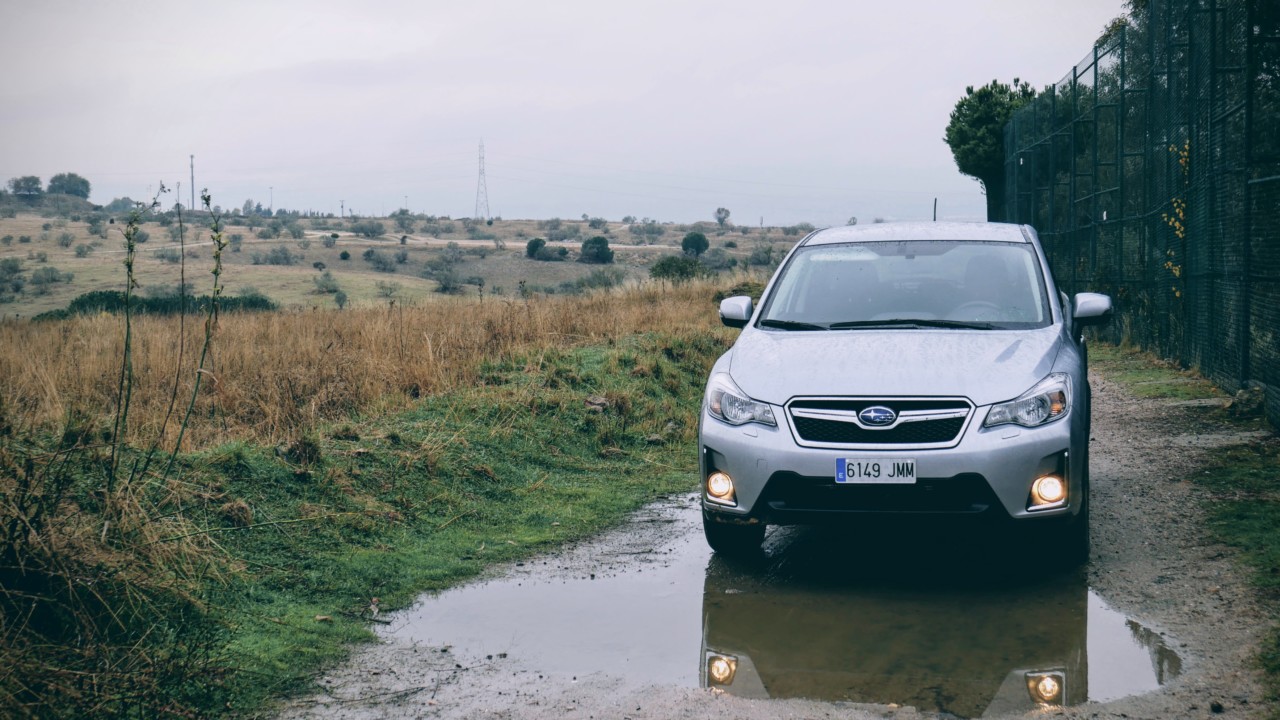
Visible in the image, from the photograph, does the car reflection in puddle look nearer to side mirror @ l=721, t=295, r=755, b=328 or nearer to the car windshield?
the car windshield

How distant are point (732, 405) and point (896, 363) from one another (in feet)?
2.72

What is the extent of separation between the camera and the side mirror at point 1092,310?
21.0ft

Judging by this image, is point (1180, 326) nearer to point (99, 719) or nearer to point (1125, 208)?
point (1125, 208)

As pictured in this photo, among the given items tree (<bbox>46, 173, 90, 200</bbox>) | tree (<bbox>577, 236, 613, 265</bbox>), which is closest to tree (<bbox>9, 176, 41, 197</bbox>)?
tree (<bbox>46, 173, 90, 200</bbox>)

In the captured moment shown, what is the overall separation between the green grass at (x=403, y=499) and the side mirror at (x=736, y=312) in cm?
154

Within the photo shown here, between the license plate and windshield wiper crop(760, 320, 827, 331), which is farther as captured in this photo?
windshield wiper crop(760, 320, 827, 331)

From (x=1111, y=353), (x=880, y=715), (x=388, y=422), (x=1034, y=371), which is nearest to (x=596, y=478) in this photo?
(x=388, y=422)

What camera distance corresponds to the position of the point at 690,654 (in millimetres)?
4770

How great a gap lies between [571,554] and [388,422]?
10.5 ft

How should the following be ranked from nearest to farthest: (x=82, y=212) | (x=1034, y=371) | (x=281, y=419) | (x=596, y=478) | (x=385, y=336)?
(x=1034, y=371) < (x=596, y=478) < (x=281, y=419) < (x=385, y=336) < (x=82, y=212)

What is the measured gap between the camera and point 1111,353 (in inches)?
677

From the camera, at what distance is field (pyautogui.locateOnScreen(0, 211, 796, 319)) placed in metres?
41.3

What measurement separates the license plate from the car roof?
241 centimetres

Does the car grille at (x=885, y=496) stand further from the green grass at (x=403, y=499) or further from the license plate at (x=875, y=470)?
the green grass at (x=403, y=499)
